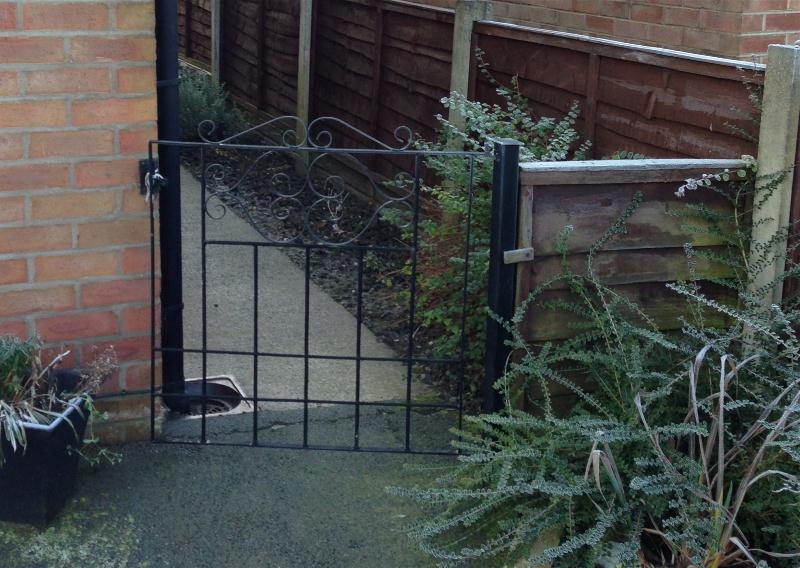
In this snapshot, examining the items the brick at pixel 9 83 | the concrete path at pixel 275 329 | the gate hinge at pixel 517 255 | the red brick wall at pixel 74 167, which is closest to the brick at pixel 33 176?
the red brick wall at pixel 74 167

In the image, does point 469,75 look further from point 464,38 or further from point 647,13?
point 647,13

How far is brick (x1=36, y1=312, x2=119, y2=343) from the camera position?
394 cm

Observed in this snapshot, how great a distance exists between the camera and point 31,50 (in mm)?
3680

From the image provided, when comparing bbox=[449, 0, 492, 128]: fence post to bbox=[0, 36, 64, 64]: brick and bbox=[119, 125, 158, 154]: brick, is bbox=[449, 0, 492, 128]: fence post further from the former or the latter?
bbox=[0, 36, 64, 64]: brick

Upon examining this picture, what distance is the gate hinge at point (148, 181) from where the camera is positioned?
391 cm

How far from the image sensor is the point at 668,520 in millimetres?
3189

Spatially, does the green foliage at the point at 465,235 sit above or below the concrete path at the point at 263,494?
above

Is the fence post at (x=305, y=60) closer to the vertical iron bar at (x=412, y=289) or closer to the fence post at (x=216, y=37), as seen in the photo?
the fence post at (x=216, y=37)

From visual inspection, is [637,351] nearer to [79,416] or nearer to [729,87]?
[729,87]

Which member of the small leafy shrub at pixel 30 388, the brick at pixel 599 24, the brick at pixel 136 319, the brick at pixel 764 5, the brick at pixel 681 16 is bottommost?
the small leafy shrub at pixel 30 388

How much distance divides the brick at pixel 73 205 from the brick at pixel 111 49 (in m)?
0.46

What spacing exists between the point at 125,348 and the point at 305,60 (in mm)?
5588

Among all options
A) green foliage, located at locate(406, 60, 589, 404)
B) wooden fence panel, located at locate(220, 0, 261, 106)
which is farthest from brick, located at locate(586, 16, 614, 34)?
wooden fence panel, located at locate(220, 0, 261, 106)

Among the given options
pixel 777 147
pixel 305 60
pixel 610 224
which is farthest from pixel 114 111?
pixel 305 60
